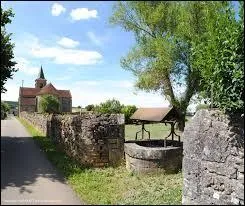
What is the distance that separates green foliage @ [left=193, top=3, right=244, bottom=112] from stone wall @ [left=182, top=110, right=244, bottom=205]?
390mm

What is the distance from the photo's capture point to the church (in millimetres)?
95750

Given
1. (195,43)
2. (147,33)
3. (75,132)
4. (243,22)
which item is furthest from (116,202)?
(147,33)

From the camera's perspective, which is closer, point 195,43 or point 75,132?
point 195,43

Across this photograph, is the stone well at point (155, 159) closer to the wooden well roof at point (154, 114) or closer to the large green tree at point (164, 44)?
the wooden well roof at point (154, 114)

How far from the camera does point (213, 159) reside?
723cm

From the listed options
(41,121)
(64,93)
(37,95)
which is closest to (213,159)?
(41,121)

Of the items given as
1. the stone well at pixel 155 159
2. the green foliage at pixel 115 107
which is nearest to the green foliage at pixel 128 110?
the green foliage at pixel 115 107

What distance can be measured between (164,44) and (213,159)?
50.2 feet

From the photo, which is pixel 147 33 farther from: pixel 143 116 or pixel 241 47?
pixel 241 47

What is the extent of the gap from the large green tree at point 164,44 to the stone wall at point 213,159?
40.4 ft

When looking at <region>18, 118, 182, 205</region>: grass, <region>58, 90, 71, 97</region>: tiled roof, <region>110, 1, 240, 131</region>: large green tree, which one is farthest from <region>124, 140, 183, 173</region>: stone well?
<region>58, 90, 71, 97</region>: tiled roof

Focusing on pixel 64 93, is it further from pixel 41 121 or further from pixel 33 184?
pixel 33 184

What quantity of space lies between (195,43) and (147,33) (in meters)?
17.2

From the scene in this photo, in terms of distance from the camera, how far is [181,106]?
932 inches
